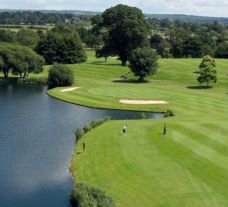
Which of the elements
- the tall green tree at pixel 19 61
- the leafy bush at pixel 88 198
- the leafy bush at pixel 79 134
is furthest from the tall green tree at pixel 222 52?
the leafy bush at pixel 88 198

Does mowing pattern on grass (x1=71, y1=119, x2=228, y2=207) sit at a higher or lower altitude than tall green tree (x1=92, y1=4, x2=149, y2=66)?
lower

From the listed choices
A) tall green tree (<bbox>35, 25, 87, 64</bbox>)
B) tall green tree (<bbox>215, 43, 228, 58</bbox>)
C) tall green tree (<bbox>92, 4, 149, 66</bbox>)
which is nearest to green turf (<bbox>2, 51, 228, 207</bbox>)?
tall green tree (<bbox>92, 4, 149, 66</bbox>)

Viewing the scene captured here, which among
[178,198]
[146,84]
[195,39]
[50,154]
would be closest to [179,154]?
[178,198]

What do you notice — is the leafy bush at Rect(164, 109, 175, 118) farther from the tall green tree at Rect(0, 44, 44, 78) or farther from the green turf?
the tall green tree at Rect(0, 44, 44, 78)

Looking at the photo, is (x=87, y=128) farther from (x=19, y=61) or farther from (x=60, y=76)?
(x=19, y=61)

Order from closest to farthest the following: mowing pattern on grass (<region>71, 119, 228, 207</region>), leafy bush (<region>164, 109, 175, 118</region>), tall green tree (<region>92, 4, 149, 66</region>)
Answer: mowing pattern on grass (<region>71, 119, 228, 207</region>), leafy bush (<region>164, 109, 175, 118</region>), tall green tree (<region>92, 4, 149, 66</region>)

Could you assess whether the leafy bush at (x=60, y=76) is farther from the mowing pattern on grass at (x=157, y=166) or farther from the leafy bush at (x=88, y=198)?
the leafy bush at (x=88, y=198)
